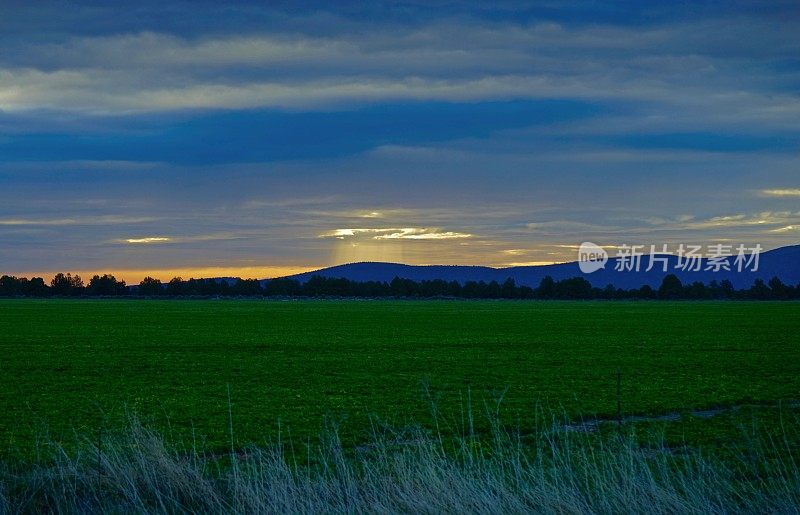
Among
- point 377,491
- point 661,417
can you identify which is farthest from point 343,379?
Answer: point 377,491

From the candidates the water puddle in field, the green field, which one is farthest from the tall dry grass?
the water puddle in field

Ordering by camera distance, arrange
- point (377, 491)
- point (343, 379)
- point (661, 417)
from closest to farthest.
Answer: point (377, 491), point (661, 417), point (343, 379)

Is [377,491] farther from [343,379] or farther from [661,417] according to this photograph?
[343,379]

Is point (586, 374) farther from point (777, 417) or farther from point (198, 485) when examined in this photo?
point (198, 485)

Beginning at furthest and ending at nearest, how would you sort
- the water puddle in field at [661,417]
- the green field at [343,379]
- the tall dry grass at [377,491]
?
the green field at [343,379] → the water puddle in field at [661,417] → the tall dry grass at [377,491]

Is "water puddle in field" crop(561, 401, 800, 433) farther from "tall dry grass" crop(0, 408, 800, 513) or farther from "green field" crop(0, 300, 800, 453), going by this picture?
"tall dry grass" crop(0, 408, 800, 513)

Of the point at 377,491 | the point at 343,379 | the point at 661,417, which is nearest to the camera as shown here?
the point at 377,491

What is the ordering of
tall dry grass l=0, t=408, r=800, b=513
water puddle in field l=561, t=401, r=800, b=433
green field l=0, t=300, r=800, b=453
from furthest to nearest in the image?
green field l=0, t=300, r=800, b=453
water puddle in field l=561, t=401, r=800, b=433
tall dry grass l=0, t=408, r=800, b=513

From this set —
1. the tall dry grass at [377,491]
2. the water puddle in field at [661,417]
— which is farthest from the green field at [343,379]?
the tall dry grass at [377,491]

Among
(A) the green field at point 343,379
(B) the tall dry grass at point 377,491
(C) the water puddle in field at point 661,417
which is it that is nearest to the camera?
(B) the tall dry grass at point 377,491

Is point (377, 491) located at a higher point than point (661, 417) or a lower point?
higher

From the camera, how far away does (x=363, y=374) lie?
31578 millimetres

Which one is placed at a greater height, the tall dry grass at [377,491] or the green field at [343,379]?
the tall dry grass at [377,491]

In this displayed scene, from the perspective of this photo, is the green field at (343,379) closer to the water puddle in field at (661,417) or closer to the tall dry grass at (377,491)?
the water puddle in field at (661,417)
